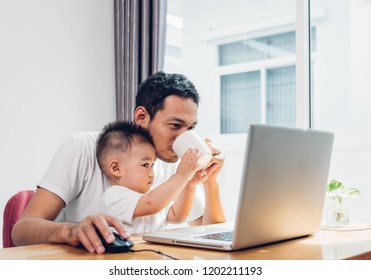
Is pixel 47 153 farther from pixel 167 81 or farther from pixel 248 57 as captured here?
pixel 248 57

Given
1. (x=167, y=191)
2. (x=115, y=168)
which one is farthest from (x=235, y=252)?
(x=115, y=168)

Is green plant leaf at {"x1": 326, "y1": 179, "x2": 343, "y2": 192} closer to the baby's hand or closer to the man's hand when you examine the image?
the baby's hand

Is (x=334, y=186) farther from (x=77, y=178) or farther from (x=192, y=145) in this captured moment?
(x=77, y=178)

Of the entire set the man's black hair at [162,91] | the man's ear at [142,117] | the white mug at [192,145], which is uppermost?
the man's black hair at [162,91]

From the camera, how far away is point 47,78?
2.56 metres

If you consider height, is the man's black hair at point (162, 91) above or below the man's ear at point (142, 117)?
above

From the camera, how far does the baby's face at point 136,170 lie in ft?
4.59

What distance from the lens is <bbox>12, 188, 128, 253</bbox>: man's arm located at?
0.97m

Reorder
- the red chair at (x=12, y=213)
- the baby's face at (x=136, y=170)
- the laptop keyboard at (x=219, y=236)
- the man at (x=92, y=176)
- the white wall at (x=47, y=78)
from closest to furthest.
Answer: the laptop keyboard at (x=219, y=236) → the man at (x=92, y=176) → the baby's face at (x=136, y=170) → the red chair at (x=12, y=213) → the white wall at (x=47, y=78)

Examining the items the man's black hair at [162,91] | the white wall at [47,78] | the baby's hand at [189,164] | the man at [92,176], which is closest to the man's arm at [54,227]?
the man at [92,176]

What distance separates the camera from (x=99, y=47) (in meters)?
2.82

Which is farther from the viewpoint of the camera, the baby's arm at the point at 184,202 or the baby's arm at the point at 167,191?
the baby's arm at the point at 184,202

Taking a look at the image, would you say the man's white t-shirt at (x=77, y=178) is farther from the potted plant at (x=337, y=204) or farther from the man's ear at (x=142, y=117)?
the potted plant at (x=337, y=204)
